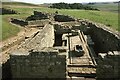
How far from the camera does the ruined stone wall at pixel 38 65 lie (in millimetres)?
11648

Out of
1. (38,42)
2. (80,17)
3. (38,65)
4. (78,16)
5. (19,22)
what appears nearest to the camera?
(38,65)

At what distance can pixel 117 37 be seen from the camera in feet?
55.1

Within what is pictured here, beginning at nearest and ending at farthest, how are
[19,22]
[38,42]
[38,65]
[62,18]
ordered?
[38,65] < [38,42] < [19,22] < [62,18]

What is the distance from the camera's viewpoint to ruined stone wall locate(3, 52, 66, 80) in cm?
1165

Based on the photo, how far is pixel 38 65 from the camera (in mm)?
11789

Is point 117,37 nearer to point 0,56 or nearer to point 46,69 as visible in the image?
point 46,69

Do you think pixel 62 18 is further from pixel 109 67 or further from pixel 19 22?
pixel 109 67

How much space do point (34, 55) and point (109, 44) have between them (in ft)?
29.4

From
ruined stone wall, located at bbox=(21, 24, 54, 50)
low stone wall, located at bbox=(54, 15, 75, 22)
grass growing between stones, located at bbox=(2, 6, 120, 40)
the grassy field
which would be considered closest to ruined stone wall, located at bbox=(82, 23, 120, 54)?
grass growing between stones, located at bbox=(2, 6, 120, 40)

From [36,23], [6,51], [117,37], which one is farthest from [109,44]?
[36,23]

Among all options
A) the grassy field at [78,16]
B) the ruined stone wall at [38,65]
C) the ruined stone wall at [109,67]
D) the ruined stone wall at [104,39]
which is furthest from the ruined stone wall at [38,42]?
the grassy field at [78,16]

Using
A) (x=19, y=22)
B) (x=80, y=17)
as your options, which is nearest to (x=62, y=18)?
(x=80, y=17)

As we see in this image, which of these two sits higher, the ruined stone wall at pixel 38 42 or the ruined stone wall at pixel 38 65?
the ruined stone wall at pixel 38 42

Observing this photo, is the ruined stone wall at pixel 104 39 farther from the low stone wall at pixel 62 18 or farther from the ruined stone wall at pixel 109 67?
the low stone wall at pixel 62 18
